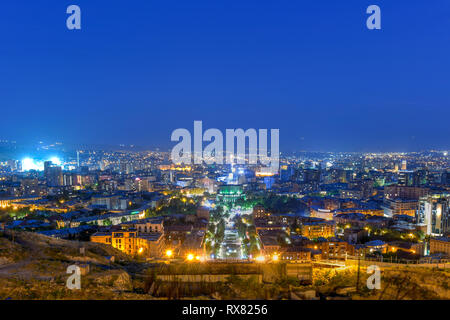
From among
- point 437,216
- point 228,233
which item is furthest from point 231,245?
point 437,216

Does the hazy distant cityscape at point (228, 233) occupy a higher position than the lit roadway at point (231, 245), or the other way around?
the hazy distant cityscape at point (228, 233)

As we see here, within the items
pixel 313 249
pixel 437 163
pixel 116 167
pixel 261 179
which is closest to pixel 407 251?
pixel 313 249

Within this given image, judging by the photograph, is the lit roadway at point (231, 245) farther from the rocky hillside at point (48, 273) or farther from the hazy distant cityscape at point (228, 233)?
the rocky hillside at point (48, 273)

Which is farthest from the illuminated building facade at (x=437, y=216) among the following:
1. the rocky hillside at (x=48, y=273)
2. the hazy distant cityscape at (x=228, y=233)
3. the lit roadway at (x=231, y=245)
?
the rocky hillside at (x=48, y=273)

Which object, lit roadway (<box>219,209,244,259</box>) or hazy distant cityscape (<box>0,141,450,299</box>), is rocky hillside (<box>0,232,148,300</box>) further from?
lit roadway (<box>219,209,244,259</box>)

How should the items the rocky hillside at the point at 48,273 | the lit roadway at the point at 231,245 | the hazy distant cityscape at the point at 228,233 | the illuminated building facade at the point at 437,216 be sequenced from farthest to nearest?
the illuminated building facade at the point at 437,216, the lit roadway at the point at 231,245, the hazy distant cityscape at the point at 228,233, the rocky hillside at the point at 48,273

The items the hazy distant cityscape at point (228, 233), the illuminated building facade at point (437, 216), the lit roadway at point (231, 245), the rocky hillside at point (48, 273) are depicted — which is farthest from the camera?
the illuminated building facade at point (437, 216)

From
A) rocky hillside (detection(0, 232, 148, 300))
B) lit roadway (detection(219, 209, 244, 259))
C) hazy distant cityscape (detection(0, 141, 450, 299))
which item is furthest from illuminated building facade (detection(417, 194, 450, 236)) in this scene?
rocky hillside (detection(0, 232, 148, 300))

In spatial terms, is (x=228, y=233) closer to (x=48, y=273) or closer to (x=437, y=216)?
(x=437, y=216)

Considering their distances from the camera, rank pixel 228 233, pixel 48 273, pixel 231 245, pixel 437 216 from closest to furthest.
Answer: pixel 48 273 → pixel 231 245 → pixel 228 233 → pixel 437 216
